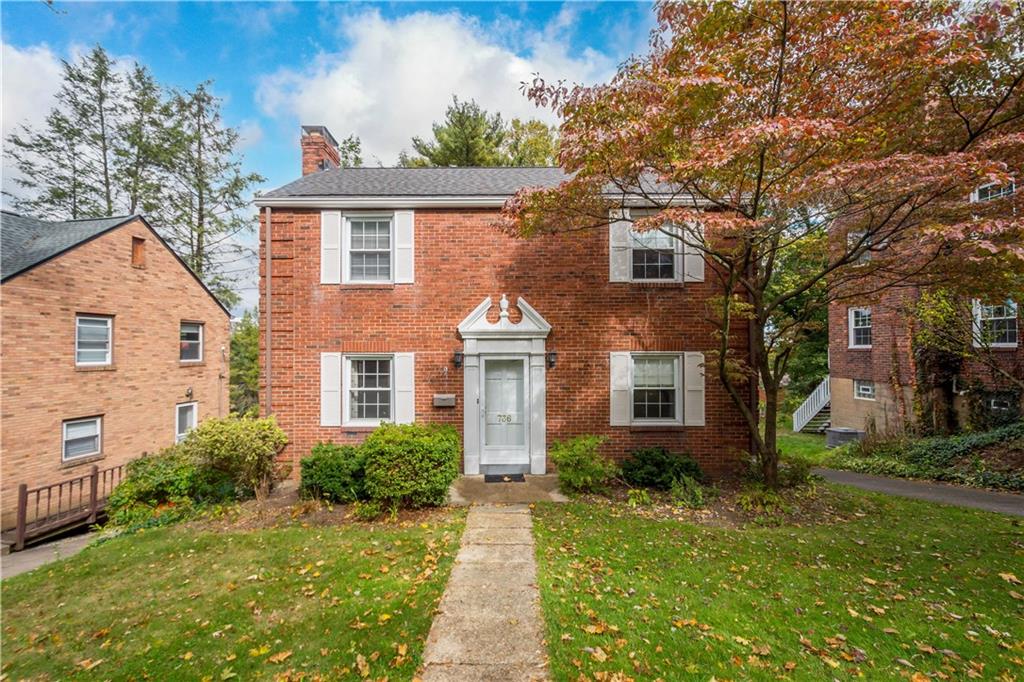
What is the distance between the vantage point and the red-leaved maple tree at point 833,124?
516cm

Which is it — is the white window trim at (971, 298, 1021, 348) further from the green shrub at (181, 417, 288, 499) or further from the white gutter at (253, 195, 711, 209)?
the green shrub at (181, 417, 288, 499)

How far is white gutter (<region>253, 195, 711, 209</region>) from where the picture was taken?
8.35 m

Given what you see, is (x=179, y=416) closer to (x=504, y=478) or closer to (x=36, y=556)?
(x=36, y=556)

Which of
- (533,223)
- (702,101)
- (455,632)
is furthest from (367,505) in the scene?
(702,101)

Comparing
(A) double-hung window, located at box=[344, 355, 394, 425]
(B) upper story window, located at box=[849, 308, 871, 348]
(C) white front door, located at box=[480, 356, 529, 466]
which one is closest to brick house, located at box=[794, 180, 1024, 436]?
(B) upper story window, located at box=[849, 308, 871, 348]

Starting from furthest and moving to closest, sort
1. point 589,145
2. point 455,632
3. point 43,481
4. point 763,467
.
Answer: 1. point 43,481
2. point 763,467
3. point 589,145
4. point 455,632

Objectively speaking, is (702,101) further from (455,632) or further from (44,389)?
(44,389)

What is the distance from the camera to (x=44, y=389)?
10.5 meters

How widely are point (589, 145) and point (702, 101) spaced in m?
1.54

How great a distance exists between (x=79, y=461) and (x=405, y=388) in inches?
408

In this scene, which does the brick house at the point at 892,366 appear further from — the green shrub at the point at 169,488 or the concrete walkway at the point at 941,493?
the green shrub at the point at 169,488

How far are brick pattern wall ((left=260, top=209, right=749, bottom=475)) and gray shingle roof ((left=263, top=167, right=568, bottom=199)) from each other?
548 millimetres

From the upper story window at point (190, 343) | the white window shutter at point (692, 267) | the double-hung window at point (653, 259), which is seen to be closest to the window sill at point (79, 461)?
the upper story window at point (190, 343)

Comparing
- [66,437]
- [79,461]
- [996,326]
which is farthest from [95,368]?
[996,326]
